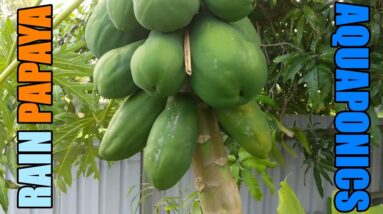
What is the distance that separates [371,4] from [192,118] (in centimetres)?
113

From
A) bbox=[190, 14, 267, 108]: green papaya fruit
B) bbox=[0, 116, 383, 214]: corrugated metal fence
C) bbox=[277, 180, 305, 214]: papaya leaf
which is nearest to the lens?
bbox=[190, 14, 267, 108]: green papaya fruit

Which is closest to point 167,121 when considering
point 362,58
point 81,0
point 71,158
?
point 81,0

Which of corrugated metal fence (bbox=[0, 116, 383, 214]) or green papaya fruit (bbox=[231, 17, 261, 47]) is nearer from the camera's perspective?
green papaya fruit (bbox=[231, 17, 261, 47])

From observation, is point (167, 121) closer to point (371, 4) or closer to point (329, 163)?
point (371, 4)

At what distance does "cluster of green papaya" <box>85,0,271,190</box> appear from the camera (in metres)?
0.55

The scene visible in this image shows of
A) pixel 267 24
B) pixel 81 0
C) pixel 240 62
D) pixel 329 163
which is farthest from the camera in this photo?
pixel 329 163

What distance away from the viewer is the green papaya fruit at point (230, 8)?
22.3 inches

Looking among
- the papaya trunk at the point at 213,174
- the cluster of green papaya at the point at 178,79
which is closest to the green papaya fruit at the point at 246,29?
the cluster of green papaya at the point at 178,79

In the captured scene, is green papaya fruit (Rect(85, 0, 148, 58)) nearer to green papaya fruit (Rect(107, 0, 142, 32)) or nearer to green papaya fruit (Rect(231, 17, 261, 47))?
green papaya fruit (Rect(107, 0, 142, 32))

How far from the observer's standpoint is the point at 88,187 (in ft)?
9.05

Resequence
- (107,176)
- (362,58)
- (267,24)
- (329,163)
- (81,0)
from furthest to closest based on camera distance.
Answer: (107,176)
(329,163)
(267,24)
(362,58)
(81,0)

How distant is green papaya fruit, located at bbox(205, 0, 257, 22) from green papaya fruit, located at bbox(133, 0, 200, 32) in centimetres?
3

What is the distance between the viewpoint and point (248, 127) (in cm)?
60

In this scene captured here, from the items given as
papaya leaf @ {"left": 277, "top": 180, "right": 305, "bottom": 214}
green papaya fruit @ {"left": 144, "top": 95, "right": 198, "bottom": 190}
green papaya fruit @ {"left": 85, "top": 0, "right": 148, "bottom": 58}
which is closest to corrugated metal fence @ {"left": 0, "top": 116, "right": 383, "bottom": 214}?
papaya leaf @ {"left": 277, "top": 180, "right": 305, "bottom": 214}
